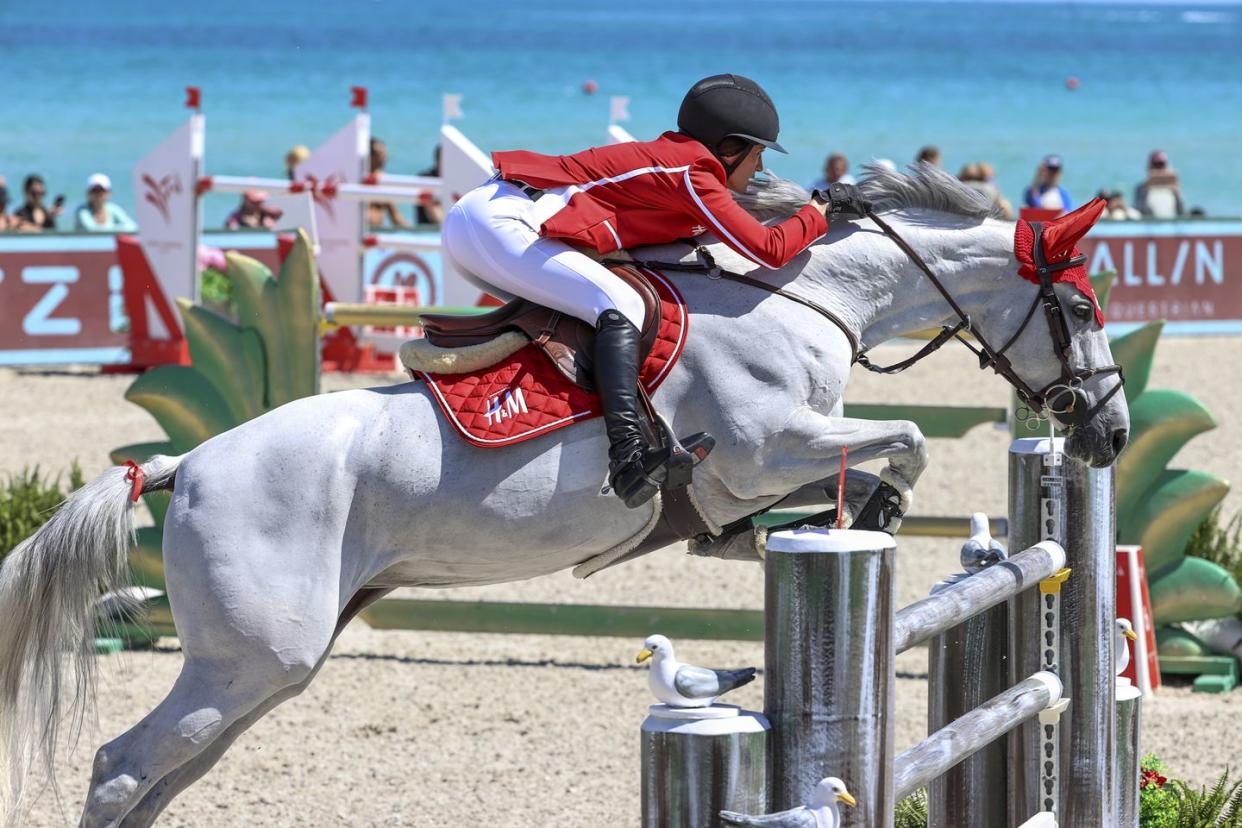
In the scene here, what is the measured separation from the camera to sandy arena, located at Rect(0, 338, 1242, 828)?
4.94 m

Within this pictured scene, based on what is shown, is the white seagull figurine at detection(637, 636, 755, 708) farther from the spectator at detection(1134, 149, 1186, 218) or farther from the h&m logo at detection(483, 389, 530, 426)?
the spectator at detection(1134, 149, 1186, 218)

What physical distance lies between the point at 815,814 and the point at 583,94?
6399cm

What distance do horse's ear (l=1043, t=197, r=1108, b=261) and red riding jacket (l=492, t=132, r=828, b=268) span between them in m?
0.59

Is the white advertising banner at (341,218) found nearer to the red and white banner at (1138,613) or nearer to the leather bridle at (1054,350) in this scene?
the red and white banner at (1138,613)

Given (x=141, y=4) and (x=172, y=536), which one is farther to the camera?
(x=141, y=4)

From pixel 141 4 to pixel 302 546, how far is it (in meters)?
153

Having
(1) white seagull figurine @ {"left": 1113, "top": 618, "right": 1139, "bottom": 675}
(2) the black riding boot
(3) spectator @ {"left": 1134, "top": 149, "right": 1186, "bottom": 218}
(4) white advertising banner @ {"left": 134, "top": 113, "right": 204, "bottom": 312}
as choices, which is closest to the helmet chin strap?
(2) the black riding boot

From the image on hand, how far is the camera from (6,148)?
45.5 meters

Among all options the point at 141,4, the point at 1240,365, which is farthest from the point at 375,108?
the point at 141,4

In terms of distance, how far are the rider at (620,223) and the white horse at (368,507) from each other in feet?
0.45

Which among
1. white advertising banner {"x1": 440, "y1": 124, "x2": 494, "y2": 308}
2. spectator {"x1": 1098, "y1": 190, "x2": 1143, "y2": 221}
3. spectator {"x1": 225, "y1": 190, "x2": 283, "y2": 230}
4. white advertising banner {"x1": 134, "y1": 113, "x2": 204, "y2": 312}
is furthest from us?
spectator {"x1": 1098, "y1": 190, "x2": 1143, "y2": 221}

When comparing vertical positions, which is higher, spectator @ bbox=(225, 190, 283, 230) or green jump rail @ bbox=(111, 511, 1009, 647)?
spectator @ bbox=(225, 190, 283, 230)

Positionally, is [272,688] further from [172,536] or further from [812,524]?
[812,524]

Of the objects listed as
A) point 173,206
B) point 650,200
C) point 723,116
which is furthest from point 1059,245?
point 173,206
